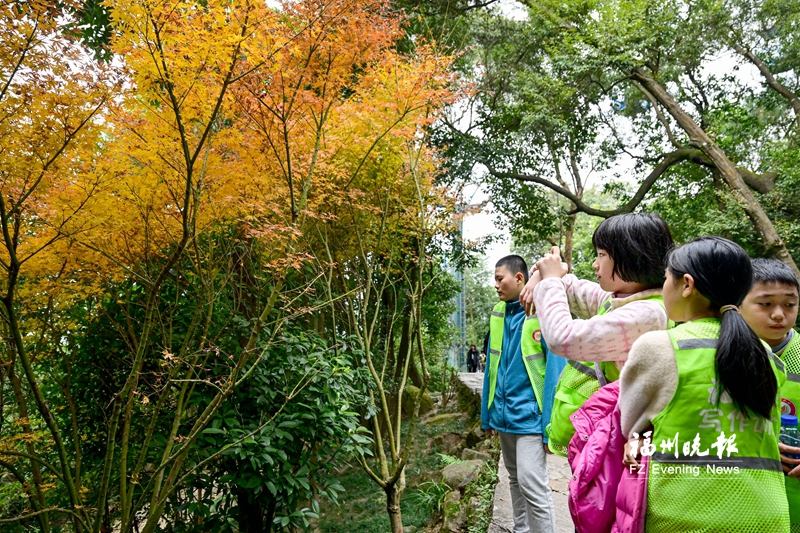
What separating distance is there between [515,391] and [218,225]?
2.76m

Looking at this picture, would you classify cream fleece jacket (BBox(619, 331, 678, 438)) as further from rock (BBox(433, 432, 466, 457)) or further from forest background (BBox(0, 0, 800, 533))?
rock (BBox(433, 432, 466, 457))

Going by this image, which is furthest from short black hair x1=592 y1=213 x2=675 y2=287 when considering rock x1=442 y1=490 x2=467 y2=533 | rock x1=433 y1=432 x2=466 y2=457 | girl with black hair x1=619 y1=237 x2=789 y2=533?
rock x1=433 y1=432 x2=466 y2=457

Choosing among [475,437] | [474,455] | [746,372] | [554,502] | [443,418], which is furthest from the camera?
[443,418]

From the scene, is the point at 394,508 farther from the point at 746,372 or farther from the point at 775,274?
the point at 746,372

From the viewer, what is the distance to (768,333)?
1823 millimetres

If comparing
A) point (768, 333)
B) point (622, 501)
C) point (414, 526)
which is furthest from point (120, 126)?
point (414, 526)

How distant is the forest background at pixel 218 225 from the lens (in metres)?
2.51

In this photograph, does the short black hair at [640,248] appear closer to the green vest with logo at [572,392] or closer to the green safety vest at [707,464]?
the green vest with logo at [572,392]

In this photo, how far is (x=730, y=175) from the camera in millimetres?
7926

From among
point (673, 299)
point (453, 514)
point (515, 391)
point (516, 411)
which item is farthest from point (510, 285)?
point (453, 514)

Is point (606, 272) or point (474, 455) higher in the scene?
point (606, 272)

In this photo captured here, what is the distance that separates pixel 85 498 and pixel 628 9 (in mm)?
8633

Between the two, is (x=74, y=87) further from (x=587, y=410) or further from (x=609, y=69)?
(x=609, y=69)

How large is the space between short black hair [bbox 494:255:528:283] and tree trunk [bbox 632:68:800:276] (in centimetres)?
637
